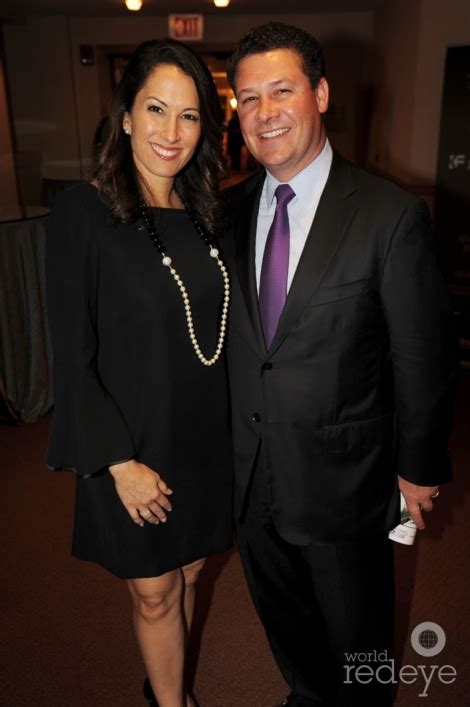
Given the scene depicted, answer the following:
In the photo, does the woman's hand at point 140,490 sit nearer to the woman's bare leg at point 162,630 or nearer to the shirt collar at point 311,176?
the woman's bare leg at point 162,630

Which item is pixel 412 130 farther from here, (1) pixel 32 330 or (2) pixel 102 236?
(2) pixel 102 236

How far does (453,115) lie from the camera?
14.6ft

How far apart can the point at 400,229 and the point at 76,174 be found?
743 cm

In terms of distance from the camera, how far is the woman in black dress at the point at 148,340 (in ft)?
4.30

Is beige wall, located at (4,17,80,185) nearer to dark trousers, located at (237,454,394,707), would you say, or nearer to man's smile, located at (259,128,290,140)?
man's smile, located at (259,128,290,140)

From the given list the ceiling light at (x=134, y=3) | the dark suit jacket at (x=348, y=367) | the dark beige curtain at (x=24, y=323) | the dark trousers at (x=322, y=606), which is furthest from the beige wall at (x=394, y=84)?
the dark trousers at (x=322, y=606)

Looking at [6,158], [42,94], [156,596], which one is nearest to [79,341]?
[156,596]

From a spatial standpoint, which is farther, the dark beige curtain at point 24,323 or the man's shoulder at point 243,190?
the dark beige curtain at point 24,323

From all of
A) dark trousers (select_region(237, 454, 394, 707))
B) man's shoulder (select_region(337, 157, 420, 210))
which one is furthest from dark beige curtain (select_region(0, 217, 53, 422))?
man's shoulder (select_region(337, 157, 420, 210))

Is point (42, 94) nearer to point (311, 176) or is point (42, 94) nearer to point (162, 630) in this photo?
point (311, 176)

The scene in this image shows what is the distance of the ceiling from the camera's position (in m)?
6.32

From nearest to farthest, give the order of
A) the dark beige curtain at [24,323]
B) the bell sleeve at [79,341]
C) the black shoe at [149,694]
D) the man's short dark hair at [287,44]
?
the bell sleeve at [79,341]
the man's short dark hair at [287,44]
the black shoe at [149,694]
the dark beige curtain at [24,323]

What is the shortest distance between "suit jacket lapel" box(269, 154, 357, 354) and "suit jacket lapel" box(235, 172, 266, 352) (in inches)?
3.5

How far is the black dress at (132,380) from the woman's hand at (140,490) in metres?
0.04
